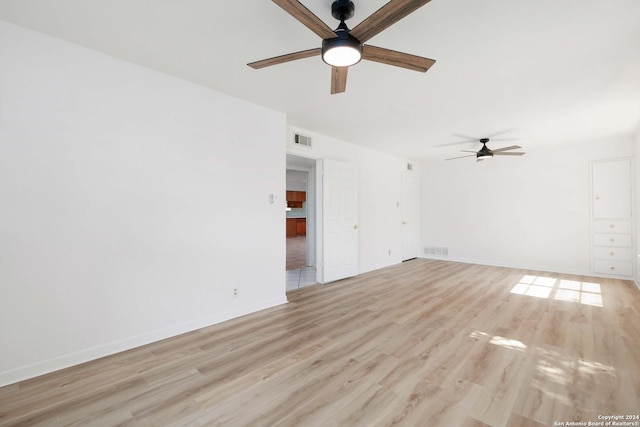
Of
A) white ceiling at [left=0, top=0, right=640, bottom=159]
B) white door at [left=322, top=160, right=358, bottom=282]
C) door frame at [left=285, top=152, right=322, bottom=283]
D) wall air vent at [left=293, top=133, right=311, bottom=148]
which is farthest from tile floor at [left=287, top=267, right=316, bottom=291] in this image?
white ceiling at [left=0, top=0, right=640, bottom=159]

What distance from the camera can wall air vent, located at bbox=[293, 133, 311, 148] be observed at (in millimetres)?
4463

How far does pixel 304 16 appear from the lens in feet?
5.04

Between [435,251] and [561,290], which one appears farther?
[435,251]

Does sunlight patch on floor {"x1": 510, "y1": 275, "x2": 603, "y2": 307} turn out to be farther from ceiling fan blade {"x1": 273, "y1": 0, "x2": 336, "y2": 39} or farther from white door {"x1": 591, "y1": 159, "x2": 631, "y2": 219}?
ceiling fan blade {"x1": 273, "y1": 0, "x2": 336, "y2": 39}

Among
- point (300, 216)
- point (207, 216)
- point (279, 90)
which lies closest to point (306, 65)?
point (279, 90)

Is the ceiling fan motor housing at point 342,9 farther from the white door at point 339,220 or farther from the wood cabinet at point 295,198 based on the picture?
the wood cabinet at point 295,198

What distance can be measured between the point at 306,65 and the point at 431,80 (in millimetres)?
1368

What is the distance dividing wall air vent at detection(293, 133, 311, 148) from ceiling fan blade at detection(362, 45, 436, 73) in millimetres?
2609

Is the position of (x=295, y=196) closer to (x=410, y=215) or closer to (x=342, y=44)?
(x=410, y=215)

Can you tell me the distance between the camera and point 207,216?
3.19 m

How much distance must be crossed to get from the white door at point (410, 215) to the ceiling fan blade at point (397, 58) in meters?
5.29

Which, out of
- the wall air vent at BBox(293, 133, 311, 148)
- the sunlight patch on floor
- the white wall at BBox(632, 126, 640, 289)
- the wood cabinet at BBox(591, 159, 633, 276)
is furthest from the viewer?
the wood cabinet at BBox(591, 159, 633, 276)

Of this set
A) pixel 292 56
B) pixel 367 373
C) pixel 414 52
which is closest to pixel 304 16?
pixel 292 56

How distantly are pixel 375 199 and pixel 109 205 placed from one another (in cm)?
495
